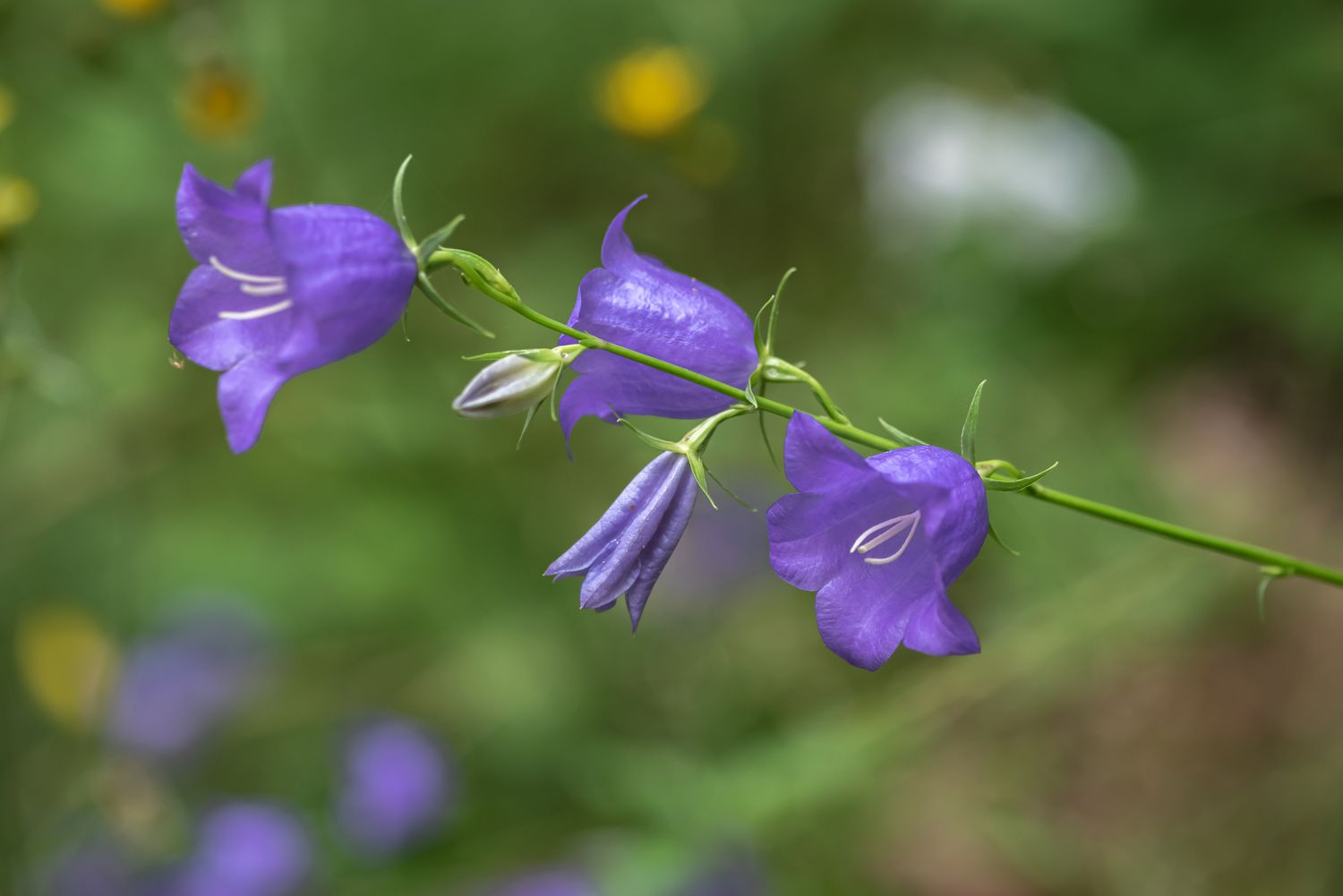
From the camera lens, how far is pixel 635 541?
1.70 m

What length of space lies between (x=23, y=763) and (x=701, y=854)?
248 cm

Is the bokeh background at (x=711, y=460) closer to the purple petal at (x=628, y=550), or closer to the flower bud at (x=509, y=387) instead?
the purple petal at (x=628, y=550)

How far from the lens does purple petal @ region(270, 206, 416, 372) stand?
59.9 inches

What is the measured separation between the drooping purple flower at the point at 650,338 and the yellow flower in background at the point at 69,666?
110 inches

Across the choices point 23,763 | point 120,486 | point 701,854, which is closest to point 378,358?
point 120,486

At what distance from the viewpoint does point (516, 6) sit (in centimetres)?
517

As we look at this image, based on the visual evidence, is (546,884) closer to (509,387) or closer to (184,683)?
(184,683)

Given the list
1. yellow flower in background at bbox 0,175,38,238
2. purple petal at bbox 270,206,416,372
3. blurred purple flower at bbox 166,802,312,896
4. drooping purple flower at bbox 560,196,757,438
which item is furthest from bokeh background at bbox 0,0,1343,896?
purple petal at bbox 270,206,416,372

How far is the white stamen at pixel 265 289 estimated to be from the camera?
5.21 feet

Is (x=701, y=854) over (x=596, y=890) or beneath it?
over

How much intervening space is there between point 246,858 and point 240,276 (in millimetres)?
2574

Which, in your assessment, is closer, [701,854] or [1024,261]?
[701,854]

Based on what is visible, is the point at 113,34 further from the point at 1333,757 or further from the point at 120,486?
the point at 1333,757

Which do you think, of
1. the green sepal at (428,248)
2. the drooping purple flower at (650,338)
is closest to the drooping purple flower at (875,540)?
the drooping purple flower at (650,338)
